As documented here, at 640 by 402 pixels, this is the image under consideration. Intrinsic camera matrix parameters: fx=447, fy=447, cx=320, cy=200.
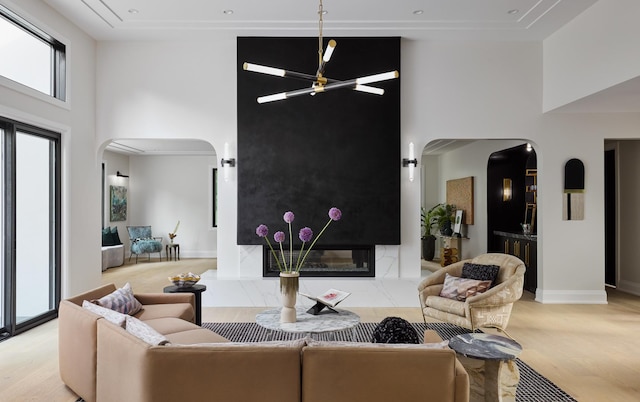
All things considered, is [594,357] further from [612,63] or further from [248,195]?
[248,195]

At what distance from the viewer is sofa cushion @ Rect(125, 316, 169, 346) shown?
7.60ft

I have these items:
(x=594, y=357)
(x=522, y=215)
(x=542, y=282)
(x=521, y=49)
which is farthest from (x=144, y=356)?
(x=522, y=215)

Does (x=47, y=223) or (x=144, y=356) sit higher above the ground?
(x=47, y=223)

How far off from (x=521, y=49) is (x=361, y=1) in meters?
2.62

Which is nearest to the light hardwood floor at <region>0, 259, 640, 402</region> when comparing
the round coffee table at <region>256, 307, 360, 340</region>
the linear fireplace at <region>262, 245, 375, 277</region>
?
the linear fireplace at <region>262, 245, 375, 277</region>

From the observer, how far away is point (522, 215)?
8500 millimetres

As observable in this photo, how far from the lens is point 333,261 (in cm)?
633

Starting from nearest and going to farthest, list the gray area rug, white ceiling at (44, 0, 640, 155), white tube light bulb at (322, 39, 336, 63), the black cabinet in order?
white tube light bulb at (322, 39, 336, 63) < the gray area rug < white ceiling at (44, 0, 640, 155) < the black cabinet

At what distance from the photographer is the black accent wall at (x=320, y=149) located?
6.11m

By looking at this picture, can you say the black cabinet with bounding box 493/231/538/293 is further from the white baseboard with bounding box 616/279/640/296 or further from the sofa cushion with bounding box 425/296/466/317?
the sofa cushion with bounding box 425/296/466/317

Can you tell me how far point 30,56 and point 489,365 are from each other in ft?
18.0

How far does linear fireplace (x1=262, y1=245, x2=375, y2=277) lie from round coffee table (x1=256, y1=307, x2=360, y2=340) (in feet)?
Result: 7.42

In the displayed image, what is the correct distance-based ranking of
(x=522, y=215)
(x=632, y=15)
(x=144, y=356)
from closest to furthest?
1. (x=144, y=356)
2. (x=632, y=15)
3. (x=522, y=215)

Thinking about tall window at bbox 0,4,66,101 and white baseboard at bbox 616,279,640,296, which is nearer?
tall window at bbox 0,4,66,101
